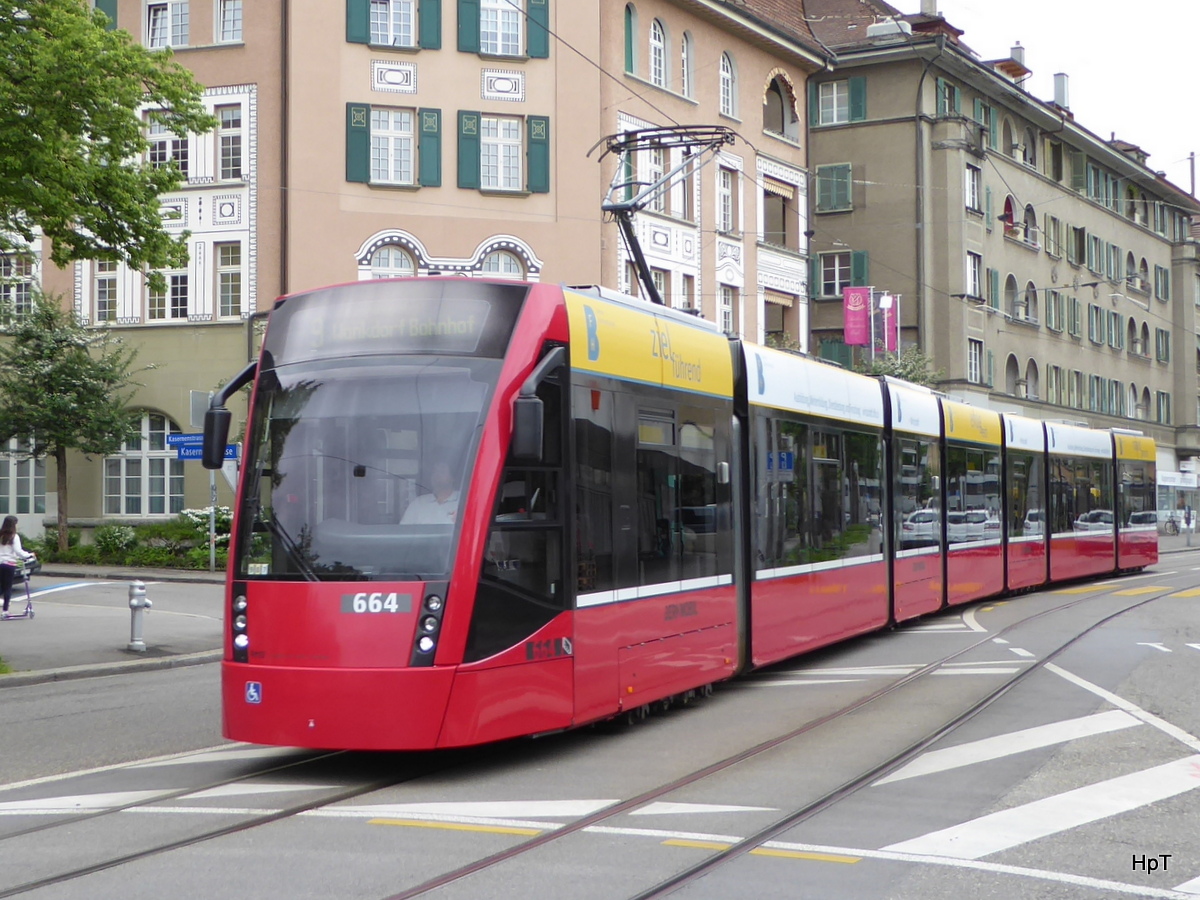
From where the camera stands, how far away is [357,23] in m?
35.4

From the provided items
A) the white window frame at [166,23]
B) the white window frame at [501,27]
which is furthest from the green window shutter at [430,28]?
the white window frame at [166,23]

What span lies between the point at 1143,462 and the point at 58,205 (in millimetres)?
25032

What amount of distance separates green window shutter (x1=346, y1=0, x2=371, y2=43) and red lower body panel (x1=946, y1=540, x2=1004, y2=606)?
1985 cm

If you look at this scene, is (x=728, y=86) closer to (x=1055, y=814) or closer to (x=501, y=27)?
(x=501, y=27)

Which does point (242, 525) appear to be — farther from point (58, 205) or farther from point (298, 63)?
point (298, 63)

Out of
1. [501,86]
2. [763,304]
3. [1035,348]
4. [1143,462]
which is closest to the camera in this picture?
[1143,462]

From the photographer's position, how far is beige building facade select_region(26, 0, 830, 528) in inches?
1383

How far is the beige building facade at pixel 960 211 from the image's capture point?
168 feet

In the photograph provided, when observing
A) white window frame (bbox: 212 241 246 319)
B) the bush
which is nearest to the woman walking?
the bush

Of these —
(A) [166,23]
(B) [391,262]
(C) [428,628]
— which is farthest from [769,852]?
(A) [166,23]

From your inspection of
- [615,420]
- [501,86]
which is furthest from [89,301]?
[615,420]

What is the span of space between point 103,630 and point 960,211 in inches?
1496

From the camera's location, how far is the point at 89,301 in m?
37.1

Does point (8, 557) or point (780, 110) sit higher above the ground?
point (780, 110)
